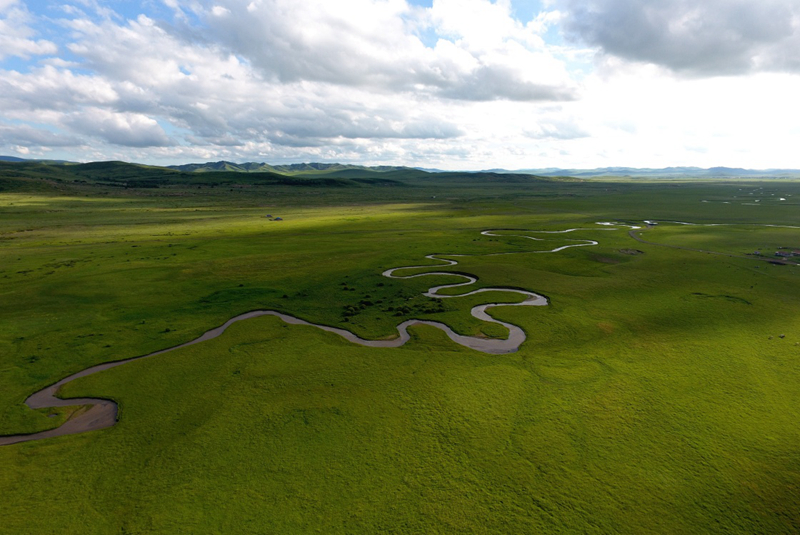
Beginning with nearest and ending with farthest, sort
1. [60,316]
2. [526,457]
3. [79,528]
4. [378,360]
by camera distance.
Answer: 1. [79,528]
2. [526,457]
3. [378,360]
4. [60,316]

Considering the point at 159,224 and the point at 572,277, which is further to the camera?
the point at 159,224

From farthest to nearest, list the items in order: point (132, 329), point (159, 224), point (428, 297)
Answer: point (159, 224)
point (428, 297)
point (132, 329)

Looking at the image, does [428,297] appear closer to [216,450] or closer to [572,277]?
[572,277]

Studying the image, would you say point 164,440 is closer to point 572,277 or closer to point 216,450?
point 216,450

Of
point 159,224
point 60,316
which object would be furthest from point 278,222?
point 60,316

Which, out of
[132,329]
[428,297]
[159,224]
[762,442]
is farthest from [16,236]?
[762,442]

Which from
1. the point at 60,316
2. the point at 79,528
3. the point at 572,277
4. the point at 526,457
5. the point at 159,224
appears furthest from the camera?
the point at 159,224
